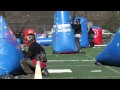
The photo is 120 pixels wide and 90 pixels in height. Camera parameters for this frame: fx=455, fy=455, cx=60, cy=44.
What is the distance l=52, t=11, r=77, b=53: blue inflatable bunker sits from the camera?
58.8 feet

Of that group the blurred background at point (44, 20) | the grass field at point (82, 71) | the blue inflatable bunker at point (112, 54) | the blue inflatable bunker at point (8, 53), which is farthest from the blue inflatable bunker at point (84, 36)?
the blurred background at point (44, 20)

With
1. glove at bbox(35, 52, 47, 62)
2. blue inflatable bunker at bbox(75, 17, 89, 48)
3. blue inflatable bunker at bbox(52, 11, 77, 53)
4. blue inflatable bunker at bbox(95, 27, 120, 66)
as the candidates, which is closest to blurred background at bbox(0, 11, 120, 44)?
blue inflatable bunker at bbox(75, 17, 89, 48)

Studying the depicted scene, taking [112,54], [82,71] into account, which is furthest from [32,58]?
[112,54]

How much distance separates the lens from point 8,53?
34.0 ft

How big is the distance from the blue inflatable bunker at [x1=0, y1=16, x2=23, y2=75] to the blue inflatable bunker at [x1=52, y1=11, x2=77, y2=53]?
7.27 metres

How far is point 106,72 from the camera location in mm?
11180

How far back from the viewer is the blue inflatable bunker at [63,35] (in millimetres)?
17922

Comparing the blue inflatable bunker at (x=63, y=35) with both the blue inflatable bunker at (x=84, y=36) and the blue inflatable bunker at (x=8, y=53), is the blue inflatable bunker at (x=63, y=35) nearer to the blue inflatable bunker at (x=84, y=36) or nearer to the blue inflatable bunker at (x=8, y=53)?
the blue inflatable bunker at (x=84, y=36)

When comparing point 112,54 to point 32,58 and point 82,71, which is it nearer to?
point 82,71

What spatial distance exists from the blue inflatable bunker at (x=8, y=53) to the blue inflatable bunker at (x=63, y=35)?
23.9ft

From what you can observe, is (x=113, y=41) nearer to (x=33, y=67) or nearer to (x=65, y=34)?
(x=33, y=67)

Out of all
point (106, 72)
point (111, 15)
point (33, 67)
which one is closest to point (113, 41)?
point (106, 72)

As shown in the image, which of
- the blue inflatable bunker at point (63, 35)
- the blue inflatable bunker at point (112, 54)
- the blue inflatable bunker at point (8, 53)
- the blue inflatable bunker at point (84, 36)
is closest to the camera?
the blue inflatable bunker at point (8, 53)

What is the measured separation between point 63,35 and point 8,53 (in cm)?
783
